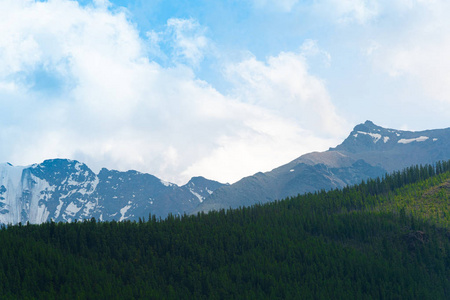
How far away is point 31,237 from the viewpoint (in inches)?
7515

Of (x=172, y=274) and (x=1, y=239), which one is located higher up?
(x=1, y=239)

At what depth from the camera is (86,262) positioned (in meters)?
183

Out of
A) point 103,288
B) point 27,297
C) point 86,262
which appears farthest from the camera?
point 86,262

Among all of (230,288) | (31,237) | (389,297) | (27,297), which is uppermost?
(31,237)

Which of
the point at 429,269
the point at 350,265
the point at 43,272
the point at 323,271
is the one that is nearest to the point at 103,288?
the point at 43,272

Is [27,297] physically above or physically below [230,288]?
above

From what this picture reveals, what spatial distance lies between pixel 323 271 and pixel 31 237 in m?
131

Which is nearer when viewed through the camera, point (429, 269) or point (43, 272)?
point (43, 272)

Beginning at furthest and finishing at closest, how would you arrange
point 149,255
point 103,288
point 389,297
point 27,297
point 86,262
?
point 149,255, point 86,262, point 389,297, point 103,288, point 27,297

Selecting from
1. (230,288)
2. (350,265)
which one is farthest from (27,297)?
(350,265)

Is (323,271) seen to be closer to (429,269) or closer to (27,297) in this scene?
(429,269)

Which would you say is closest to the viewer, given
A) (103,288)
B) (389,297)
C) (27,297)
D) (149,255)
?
(27,297)

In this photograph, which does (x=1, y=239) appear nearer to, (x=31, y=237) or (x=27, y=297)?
(x=31, y=237)

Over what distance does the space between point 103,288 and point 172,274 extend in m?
34.9
